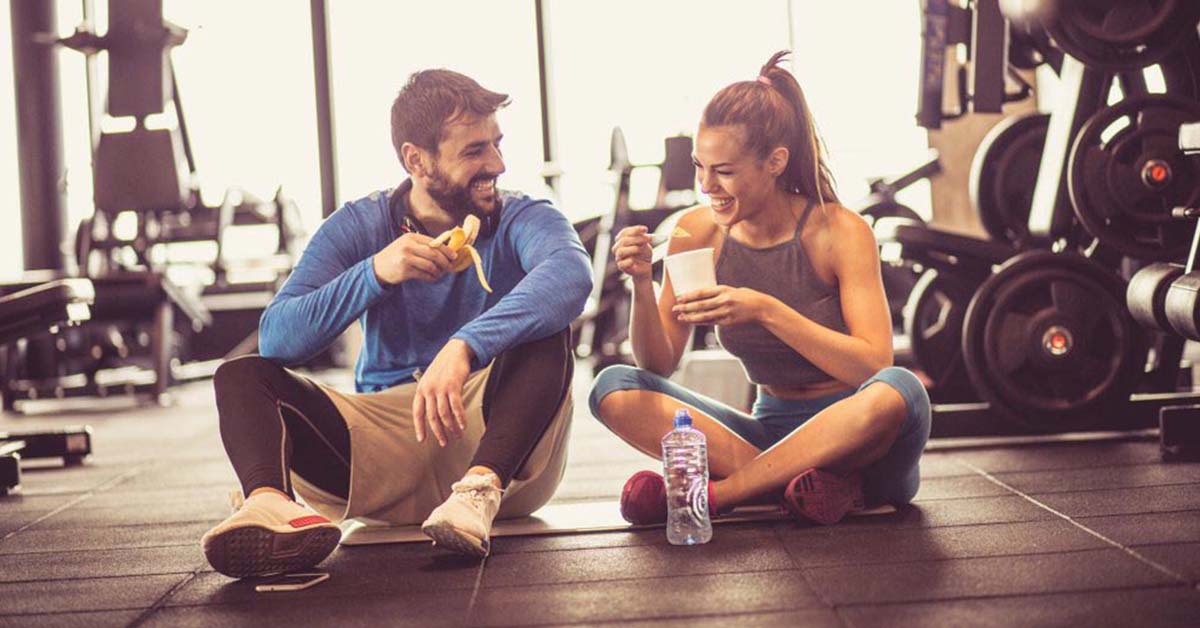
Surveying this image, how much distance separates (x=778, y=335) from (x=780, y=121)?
1.35 ft

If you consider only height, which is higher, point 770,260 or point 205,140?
point 205,140

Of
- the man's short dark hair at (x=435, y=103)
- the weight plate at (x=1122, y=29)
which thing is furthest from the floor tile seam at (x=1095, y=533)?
the man's short dark hair at (x=435, y=103)

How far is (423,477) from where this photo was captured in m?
2.46

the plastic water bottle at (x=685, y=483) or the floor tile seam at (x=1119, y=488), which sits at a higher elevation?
the plastic water bottle at (x=685, y=483)

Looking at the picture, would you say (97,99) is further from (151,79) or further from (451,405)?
(451,405)

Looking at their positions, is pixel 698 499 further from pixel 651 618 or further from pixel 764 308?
pixel 651 618

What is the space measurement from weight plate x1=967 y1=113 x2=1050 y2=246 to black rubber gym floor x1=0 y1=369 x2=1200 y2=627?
1110mm

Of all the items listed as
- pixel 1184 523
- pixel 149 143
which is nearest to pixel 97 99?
pixel 149 143

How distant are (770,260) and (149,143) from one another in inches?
169

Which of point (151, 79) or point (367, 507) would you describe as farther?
point (151, 79)

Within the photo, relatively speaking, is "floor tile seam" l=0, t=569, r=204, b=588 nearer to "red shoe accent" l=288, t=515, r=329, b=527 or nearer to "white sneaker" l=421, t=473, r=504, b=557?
"red shoe accent" l=288, t=515, r=329, b=527

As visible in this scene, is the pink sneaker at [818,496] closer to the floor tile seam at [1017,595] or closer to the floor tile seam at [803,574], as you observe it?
the floor tile seam at [803,574]

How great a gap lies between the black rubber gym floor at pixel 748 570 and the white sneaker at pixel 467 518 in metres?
0.05

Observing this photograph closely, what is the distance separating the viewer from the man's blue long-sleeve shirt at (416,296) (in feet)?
7.30
